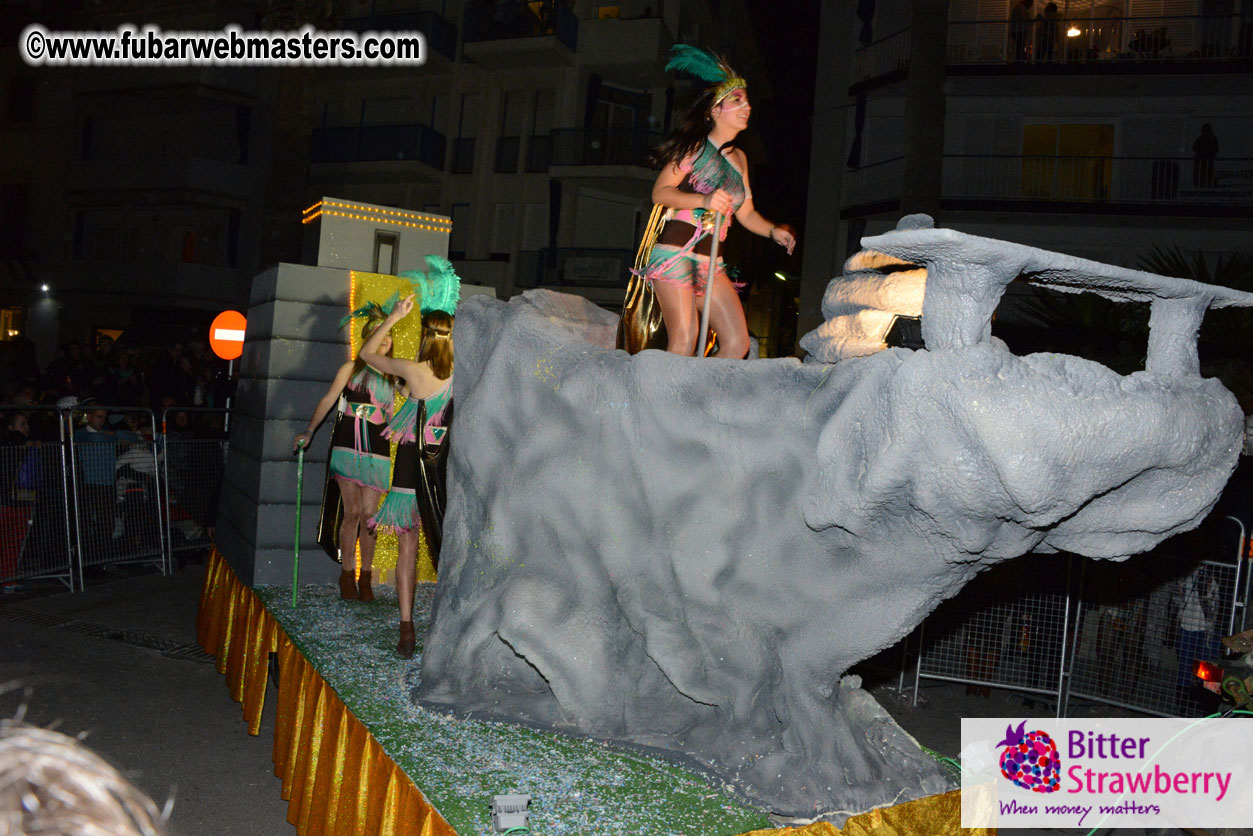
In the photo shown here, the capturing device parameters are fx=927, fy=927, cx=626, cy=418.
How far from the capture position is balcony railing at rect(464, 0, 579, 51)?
19297 millimetres

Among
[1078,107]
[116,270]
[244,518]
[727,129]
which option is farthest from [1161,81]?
[116,270]

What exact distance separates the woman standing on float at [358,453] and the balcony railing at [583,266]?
44.3 ft

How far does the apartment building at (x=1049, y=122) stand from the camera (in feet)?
48.3

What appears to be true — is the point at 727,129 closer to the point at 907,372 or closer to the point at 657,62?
the point at 907,372

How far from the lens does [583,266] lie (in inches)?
770

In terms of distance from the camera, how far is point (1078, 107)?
15750mm

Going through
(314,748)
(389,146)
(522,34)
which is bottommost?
(314,748)

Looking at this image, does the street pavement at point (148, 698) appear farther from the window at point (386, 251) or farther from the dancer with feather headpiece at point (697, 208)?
the window at point (386, 251)

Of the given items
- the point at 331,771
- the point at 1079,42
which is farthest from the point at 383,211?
the point at 1079,42

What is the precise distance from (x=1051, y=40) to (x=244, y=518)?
15579mm

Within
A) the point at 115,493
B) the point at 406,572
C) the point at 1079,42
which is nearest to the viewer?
the point at 406,572

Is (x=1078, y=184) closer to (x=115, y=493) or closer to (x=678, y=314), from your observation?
(x=678, y=314)

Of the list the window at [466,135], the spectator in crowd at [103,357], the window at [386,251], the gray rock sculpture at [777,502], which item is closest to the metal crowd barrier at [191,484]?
the spectator in crowd at [103,357]

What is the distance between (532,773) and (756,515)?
1197mm
